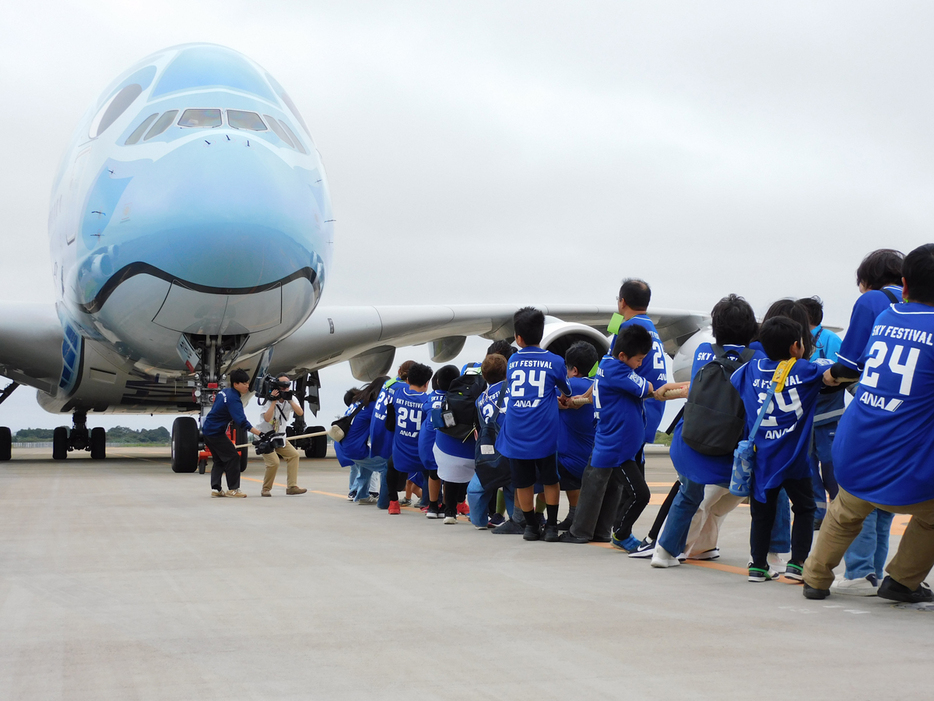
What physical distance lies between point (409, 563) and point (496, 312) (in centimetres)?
1086

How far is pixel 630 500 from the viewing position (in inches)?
207

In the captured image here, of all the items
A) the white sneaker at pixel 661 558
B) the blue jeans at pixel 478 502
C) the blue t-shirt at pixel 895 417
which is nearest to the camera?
the blue t-shirt at pixel 895 417

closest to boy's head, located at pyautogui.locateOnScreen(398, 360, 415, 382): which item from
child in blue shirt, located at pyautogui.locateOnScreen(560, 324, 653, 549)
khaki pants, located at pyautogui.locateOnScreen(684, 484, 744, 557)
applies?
child in blue shirt, located at pyautogui.locateOnScreen(560, 324, 653, 549)

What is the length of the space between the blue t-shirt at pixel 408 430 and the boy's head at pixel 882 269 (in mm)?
3918

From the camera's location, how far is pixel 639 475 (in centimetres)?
525

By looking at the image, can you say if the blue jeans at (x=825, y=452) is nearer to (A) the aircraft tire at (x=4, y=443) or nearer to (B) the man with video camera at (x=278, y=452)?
(B) the man with video camera at (x=278, y=452)

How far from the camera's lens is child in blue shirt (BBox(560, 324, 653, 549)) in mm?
5133

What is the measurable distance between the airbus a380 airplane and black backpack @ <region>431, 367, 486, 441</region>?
343cm

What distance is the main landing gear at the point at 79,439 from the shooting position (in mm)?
17672

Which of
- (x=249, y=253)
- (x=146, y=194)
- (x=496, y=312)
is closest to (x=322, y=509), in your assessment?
(x=249, y=253)

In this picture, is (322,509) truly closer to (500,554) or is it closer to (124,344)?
(500,554)

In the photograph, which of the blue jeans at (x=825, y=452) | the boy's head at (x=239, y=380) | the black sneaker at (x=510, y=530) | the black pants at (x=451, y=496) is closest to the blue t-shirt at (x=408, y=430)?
the black pants at (x=451, y=496)

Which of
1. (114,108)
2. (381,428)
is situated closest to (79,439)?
(114,108)

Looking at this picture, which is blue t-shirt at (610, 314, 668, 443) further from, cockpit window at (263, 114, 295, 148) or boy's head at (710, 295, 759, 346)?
cockpit window at (263, 114, 295, 148)
